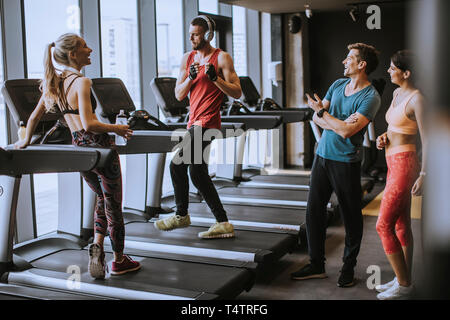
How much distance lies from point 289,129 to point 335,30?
5.70 ft

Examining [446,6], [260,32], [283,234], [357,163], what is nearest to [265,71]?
[260,32]

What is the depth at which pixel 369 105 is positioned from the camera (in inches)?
119

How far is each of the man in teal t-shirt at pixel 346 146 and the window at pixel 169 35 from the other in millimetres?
3484

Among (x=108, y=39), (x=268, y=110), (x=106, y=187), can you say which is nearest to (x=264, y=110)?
(x=268, y=110)

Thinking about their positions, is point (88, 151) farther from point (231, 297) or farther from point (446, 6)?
point (446, 6)

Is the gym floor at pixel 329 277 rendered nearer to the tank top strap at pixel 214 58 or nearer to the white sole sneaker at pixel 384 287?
the white sole sneaker at pixel 384 287

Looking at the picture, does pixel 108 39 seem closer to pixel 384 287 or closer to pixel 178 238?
pixel 178 238

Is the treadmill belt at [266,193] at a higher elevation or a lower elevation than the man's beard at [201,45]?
lower

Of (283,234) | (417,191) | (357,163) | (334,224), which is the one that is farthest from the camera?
(334,224)

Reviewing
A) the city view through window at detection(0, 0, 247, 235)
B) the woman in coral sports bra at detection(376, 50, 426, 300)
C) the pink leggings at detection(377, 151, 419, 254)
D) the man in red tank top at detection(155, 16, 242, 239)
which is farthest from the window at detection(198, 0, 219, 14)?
the pink leggings at detection(377, 151, 419, 254)

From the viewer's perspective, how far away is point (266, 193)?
19.4ft

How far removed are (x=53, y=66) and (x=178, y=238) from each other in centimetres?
183

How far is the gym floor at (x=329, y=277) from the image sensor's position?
3316mm


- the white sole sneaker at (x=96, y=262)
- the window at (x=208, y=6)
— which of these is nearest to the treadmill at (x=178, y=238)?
the white sole sneaker at (x=96, y=262)
